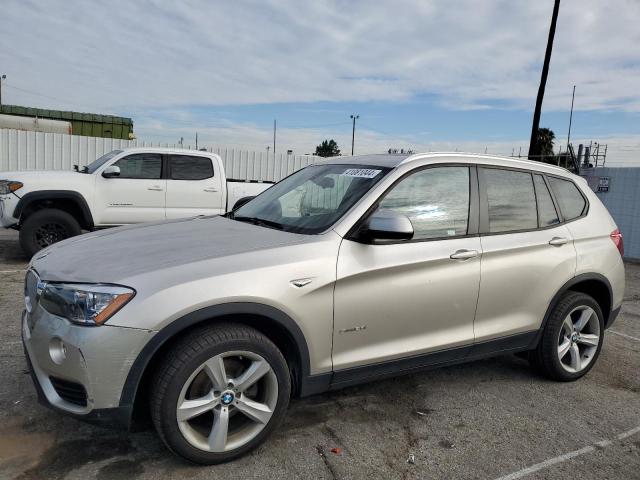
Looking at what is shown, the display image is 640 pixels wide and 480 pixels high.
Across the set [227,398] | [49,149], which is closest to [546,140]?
[49,149]

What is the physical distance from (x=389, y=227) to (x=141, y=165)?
21.4 feet

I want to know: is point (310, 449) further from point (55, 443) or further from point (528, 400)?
point (528, 400)

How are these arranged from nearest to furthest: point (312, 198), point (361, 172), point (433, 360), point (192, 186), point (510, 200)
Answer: point (433, 360) < point (361, 172) < point (312, 198) < point (510, 200) < point (192, 186)

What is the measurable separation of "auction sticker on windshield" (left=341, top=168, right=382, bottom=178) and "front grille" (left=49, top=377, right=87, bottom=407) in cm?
203

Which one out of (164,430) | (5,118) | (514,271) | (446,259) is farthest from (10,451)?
(5,118)

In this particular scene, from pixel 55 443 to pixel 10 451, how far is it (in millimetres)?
211

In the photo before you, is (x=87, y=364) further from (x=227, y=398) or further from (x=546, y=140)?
(x=546, y=140)

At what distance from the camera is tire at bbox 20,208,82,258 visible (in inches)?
291

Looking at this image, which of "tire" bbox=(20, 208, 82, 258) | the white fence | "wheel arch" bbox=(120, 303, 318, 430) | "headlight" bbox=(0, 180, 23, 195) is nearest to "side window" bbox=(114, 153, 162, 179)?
"tire" bbox=(20, 208, 82, 258)

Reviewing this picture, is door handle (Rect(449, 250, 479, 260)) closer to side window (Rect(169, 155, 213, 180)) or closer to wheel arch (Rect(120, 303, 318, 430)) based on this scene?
wheel arch (Rect(120, 303, 318, 430))

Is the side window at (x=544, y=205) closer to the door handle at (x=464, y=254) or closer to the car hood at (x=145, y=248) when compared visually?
the door handle at (x=464, y=254)

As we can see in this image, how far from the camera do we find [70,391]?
2.46 m

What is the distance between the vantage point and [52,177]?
760cm

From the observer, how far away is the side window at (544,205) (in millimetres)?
3852
